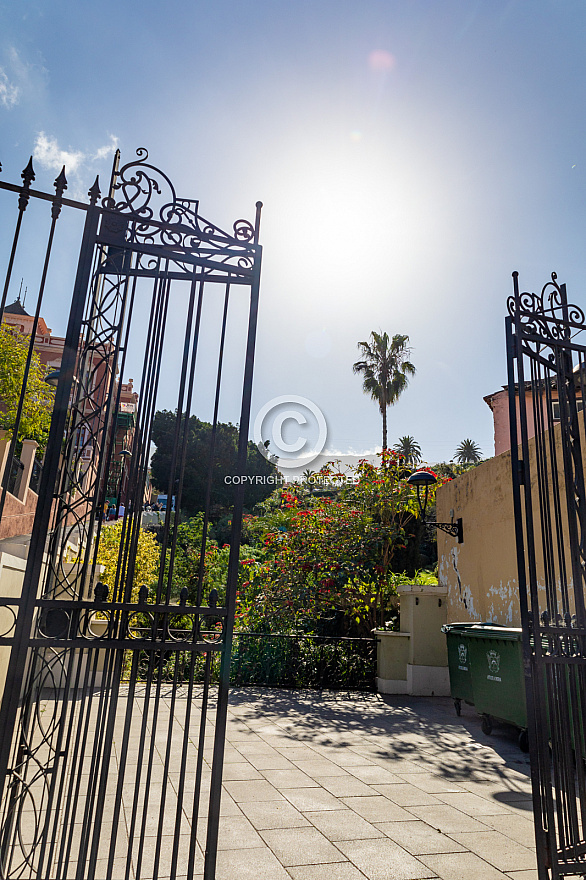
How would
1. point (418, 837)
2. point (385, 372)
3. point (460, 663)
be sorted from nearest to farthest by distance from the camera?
point (418, 837), point (460, 663), point (385, 372)

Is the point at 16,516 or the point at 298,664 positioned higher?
the point at 16,516

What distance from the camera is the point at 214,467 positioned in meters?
28.1

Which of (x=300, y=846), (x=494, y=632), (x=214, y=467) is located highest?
(x=214, y=467)

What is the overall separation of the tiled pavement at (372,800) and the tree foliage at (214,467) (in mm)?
17345

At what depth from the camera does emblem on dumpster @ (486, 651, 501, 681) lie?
6.49 meters

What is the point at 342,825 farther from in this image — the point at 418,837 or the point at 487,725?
the point at 487,725

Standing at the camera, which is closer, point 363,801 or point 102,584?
point 102,584

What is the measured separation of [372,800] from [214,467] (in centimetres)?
2414

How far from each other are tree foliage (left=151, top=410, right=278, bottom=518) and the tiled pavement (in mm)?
17345

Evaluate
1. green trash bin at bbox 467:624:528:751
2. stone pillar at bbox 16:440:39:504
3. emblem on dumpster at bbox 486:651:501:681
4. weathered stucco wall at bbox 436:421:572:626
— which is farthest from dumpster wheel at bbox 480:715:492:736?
stone pillar at bbox 16:440:39:504

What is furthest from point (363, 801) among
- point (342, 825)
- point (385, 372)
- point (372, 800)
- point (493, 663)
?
point (385, 372)

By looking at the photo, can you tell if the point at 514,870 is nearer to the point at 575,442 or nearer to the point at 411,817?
the point at 411,817

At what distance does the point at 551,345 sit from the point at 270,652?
308 inches

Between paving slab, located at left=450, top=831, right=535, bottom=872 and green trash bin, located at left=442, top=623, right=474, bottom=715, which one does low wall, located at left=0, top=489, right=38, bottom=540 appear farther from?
paving slab, located at left=450, top=831, right=535, bottom=872
